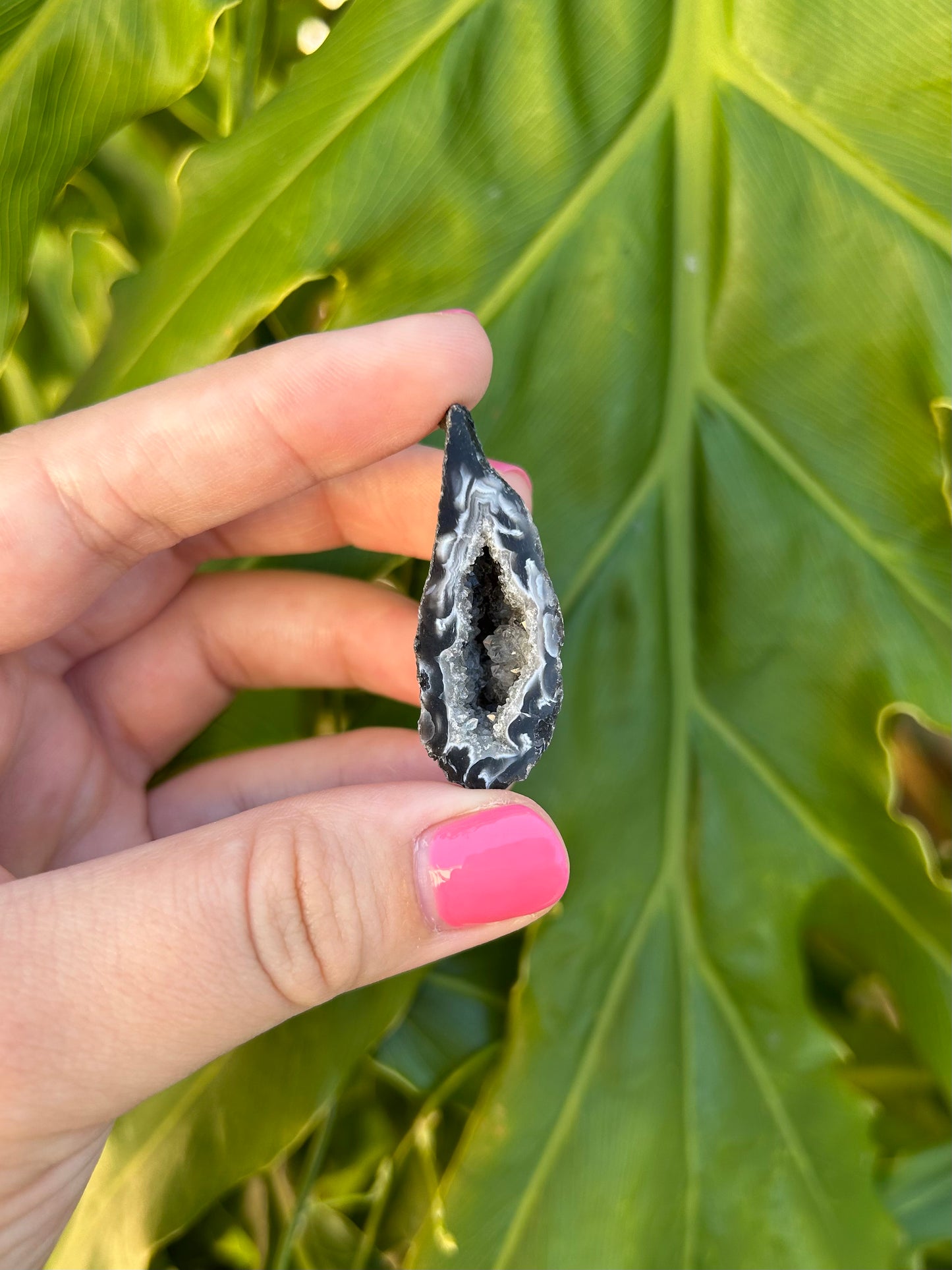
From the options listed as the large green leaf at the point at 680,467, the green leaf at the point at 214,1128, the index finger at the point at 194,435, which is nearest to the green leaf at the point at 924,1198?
the large green leaf at the point at 680,467

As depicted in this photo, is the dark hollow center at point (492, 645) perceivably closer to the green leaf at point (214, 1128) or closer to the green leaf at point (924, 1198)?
the green leaf at point (214, 1128)

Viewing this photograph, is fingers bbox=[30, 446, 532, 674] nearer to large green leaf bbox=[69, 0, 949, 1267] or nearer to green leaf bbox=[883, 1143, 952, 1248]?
large green leaf bbox=[69, 0, 949, 1267]

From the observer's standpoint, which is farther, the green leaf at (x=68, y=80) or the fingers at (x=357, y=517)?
the fingers at (x=357, y=517)

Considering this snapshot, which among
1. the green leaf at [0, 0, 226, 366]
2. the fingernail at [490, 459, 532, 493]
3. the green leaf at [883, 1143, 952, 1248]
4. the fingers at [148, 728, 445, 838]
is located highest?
the green leaf at [0, 0, 226, 366]

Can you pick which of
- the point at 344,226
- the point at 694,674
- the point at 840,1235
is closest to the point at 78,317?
the point at 344,226

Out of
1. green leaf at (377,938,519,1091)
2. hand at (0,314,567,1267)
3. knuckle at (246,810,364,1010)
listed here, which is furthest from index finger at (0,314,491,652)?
green leaf at (377,938,519,1091)

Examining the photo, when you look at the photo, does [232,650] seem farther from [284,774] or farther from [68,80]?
[68,80]

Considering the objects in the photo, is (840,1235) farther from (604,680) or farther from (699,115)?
(699,115)
